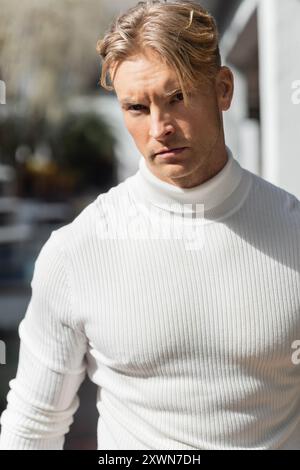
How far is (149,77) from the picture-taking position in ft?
4.66

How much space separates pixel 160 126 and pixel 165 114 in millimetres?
25

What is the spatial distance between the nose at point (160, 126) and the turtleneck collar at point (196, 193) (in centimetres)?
14

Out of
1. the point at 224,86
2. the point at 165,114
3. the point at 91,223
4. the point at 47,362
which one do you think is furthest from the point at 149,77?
the point at 47,362

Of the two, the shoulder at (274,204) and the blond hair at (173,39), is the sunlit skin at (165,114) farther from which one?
the shoulder at (274,204)

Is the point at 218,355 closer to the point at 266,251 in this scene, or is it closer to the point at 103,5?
the point at 266,251

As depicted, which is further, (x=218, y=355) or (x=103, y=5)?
(x=103, y=5)

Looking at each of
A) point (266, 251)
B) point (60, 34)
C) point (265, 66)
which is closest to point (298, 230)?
point (266, 251)

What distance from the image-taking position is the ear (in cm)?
153

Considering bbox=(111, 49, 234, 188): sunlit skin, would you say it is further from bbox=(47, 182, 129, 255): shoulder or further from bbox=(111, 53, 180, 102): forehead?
bbox=(47, 182, 129, 255): shoulder

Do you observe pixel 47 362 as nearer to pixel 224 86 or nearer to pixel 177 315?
pixel 177 315

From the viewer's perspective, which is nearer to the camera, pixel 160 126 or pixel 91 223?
pixel 160 126

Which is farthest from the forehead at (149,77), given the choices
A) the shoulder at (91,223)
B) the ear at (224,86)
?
the shoulder at (91,223)

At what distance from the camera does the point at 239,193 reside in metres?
1.56
